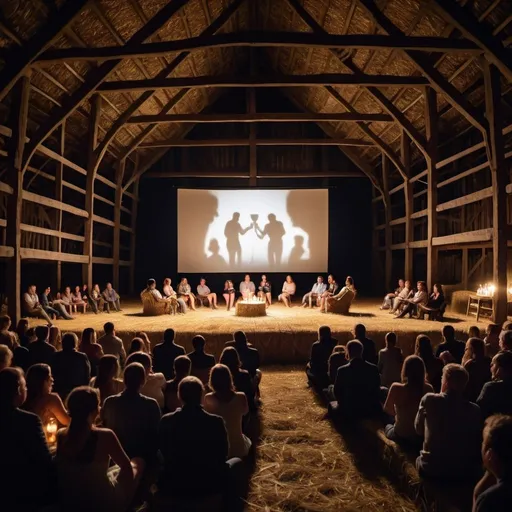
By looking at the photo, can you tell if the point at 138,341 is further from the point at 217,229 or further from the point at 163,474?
the point at 217,229

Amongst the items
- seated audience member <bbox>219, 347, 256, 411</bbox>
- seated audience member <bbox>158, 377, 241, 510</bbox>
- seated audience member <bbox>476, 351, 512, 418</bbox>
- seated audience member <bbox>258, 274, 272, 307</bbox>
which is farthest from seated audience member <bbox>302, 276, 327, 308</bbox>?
seated audience member <bbox>158, 377, 241, 510</bbox>

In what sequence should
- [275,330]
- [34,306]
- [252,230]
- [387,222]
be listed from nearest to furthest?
1. [275,330]
2. [34,306]
3. [252,230]
4. [387,222]

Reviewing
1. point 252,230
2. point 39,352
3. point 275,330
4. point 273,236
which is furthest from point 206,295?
point 39,352

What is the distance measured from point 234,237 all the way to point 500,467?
1146 cm

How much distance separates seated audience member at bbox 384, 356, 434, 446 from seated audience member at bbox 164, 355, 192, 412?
1.43m

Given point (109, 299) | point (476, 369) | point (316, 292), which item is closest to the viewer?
point (476, 369)

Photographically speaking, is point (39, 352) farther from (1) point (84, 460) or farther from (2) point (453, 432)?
(2) point (453, 432)

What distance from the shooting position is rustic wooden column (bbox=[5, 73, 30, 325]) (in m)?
6.92

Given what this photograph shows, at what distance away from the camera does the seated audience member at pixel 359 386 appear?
3.55 metres

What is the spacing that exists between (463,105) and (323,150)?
288 inches

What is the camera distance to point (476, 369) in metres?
3.52

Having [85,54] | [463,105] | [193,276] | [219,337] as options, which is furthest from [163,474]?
[193,276]

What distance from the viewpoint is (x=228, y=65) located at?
13.1 metres

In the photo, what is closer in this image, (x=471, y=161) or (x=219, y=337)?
(x=219, y=337)
